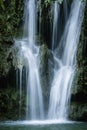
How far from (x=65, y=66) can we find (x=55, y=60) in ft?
1.74

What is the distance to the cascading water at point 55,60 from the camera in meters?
14.0

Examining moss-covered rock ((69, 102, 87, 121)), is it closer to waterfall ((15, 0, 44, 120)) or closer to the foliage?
waterfall ((15, 0, 44, 120))

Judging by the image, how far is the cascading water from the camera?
14.0 meters

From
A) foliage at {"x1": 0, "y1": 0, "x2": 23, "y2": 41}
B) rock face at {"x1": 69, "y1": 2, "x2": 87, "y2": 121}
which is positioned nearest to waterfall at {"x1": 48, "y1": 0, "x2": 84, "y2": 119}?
rock face at {"x1": 69, "y1": 2, "x2": 87, "y2": 121}

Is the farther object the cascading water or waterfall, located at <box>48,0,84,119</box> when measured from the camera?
the cascading water

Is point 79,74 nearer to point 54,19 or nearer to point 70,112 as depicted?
point 70,112

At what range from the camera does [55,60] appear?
15180 millimetres

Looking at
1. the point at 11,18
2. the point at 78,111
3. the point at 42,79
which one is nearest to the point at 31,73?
the point at 42,79

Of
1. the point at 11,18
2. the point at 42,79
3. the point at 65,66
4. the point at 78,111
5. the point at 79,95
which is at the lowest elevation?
the point at 78,111

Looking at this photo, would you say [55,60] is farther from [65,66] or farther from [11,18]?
[11,18]

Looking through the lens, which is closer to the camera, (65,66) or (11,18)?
A: (65,66)

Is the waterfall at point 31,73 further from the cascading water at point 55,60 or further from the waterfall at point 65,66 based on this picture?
the waterfall at point 65,66

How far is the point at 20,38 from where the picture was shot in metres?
15.8

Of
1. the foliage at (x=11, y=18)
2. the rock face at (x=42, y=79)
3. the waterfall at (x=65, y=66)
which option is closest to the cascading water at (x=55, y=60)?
the waterfall at (x=65, y=66)
